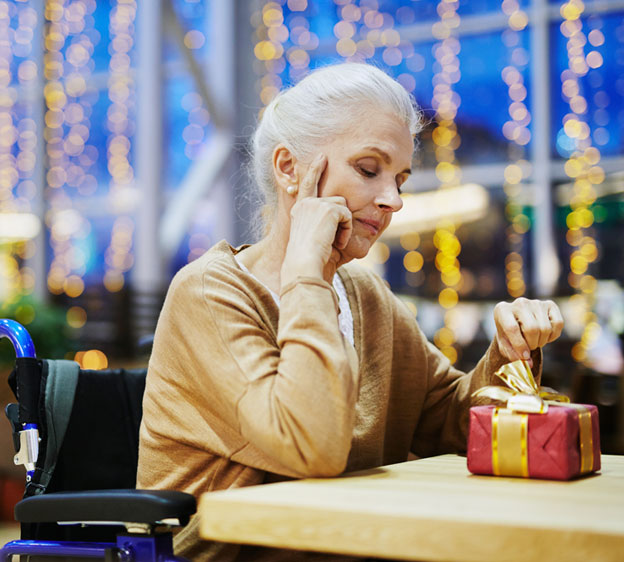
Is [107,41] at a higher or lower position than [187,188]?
higher

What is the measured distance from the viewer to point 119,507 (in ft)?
3.39

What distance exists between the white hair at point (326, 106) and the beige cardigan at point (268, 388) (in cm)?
22

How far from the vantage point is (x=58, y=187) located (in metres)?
8.08

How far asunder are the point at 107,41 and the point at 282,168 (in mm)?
7102

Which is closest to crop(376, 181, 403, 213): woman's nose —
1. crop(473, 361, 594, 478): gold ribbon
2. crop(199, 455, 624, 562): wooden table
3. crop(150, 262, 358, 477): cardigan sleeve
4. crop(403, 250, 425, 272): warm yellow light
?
crop(150, 262, 358, 477): cardigan sleeve

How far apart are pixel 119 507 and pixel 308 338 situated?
0.32 meters

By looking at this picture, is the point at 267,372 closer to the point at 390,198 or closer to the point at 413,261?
the point at 390,198

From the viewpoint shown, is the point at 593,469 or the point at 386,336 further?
the point at 386,336

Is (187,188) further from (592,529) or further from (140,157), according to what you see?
(592,529)

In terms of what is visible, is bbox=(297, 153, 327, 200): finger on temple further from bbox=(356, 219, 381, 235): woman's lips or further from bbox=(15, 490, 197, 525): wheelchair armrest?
bbox=(15, 490, 197, 525): wheelchair armrest

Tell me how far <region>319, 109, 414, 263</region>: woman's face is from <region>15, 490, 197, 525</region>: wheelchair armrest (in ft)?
1.73

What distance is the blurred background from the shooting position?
→ 6.06 m

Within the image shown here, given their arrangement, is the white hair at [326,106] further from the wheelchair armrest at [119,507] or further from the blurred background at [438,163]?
the blurred background at [438,163]

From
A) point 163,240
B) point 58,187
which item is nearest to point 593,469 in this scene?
point 163,240
